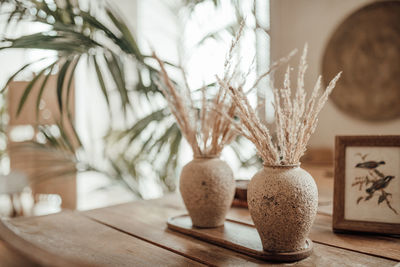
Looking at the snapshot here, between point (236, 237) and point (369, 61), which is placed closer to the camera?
point (236, 237)

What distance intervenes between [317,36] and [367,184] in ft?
8.31

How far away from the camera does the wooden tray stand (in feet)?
2.02

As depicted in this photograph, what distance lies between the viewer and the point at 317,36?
9.96 ft

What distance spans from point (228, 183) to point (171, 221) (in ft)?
0.60

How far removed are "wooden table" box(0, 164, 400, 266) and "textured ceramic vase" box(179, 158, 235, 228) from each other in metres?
0.07

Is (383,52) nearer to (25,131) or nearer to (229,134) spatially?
(229,134)

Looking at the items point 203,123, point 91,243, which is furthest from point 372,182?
point 91,243

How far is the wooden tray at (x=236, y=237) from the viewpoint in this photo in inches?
24.3

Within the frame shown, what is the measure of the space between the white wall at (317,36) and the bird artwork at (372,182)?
85.6 inches

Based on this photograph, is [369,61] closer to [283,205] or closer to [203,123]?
[203,123]

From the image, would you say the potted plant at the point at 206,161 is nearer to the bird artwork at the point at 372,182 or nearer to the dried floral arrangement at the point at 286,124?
the dried floral arrangement at the point at 286,124

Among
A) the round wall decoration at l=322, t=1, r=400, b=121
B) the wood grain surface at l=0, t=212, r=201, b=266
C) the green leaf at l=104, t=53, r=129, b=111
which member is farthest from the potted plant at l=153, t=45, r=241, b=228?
the round wall decoration at l=322, t=1, r=400, b=121

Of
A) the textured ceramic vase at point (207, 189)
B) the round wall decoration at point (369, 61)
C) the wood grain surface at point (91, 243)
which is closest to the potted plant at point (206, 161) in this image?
the textured ceramic vase at point (207, 189)

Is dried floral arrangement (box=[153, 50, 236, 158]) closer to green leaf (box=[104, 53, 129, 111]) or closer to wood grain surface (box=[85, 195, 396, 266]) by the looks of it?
wood grain surface (box=[85, 195, 396, 266])
